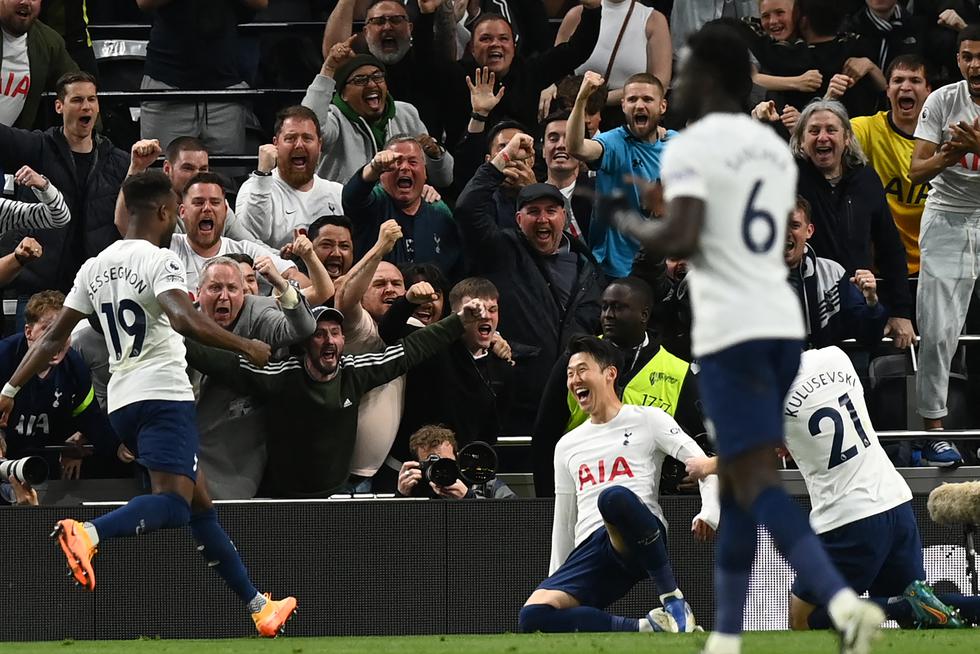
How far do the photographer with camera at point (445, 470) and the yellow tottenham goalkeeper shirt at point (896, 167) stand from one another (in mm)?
4114

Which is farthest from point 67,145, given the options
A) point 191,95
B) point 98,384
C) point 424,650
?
point 424,650

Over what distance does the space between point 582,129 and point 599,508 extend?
11.5 feet

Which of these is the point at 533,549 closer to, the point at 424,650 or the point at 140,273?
the point at 424,650

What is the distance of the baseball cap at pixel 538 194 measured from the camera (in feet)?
32.4

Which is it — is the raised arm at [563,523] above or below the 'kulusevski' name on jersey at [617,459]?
below

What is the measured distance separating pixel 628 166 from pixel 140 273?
4038 millimetres

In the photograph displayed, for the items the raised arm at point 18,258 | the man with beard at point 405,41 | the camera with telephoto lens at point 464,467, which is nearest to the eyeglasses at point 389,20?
the man with beard at point 405,41

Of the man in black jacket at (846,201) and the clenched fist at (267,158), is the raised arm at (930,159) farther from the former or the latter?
the clenched fist at (267,158)

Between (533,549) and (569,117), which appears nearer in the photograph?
(533,549)

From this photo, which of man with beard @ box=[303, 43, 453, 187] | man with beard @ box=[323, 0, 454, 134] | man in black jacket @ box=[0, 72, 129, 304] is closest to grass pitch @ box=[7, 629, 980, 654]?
man in black jacket @ box=[0, 72, 129, 304]

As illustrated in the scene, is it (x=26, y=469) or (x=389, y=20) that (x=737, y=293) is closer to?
(x=26, y=469)

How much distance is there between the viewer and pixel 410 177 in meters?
10.3

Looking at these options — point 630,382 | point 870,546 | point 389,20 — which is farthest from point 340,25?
point 870,546

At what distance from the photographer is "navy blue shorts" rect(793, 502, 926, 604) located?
7355mm
